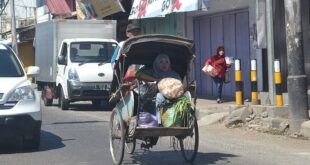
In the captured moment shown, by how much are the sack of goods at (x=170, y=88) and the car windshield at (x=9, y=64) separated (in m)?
3.36

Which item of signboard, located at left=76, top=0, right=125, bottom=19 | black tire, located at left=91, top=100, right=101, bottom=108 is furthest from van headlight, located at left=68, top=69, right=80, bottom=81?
signboard, located at left=76, top=0, right=125, bottom=19

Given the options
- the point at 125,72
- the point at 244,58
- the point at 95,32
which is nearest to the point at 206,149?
the point at 125,72

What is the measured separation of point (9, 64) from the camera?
1136 centimetres

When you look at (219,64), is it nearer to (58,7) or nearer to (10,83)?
(10,83)

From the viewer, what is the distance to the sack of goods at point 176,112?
8.73m

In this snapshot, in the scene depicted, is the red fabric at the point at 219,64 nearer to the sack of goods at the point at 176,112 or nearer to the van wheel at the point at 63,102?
the van wheel at the point at 63,102

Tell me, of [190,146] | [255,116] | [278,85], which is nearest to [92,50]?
[255,116]

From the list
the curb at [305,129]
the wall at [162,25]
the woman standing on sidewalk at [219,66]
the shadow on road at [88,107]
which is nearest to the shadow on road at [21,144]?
the curb at [305,129]

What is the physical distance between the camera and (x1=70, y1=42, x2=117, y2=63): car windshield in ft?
65.1

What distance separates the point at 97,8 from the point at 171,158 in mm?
20093

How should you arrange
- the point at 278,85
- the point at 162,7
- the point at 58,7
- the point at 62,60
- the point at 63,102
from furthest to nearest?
1. the point at 58,7
2. the point at 162,7
3. the point at 63,102
4. the point at 62,60
5. the point at 278,85

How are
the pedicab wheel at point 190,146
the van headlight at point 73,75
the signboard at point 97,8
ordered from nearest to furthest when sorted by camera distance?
the pedicab wheel at point 190,146 < the van headlight at point 73,75 < the signboard at point 97,8

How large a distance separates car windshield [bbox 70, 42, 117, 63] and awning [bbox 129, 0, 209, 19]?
2.33m

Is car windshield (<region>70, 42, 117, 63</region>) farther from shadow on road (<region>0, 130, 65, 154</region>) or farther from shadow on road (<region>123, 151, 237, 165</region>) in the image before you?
shadow on road (<region>123, 151, 237, 165</region>)
